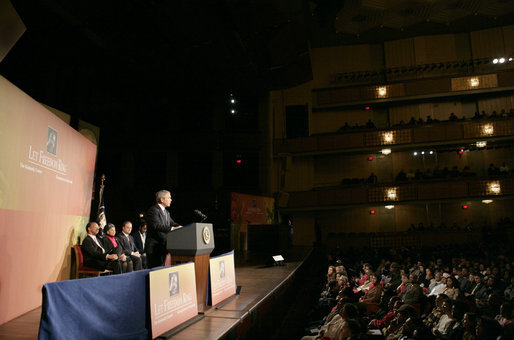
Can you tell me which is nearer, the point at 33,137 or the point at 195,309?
the point at 195,309

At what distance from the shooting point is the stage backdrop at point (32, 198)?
3.41 m

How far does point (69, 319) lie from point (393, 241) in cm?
1379

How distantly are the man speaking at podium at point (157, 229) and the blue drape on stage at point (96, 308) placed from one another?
1.17m

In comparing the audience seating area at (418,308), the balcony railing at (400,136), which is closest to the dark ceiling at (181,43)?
the balcony railing at (400,136)

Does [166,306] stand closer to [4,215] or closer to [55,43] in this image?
[4,215]

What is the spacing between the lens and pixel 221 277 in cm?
376

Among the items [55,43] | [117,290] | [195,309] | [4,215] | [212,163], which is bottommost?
[195,309]

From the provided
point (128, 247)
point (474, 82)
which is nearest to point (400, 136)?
point (474, 82)

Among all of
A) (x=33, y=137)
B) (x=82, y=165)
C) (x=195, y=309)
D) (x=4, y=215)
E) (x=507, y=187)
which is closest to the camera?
(x=195, y=309)

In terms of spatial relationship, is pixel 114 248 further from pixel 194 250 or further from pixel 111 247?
pixel 194 250

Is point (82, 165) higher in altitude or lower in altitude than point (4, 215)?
higher

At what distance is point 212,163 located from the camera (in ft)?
47.7

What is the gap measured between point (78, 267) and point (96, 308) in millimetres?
2882

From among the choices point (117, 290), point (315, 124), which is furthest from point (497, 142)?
point (117, 290)
